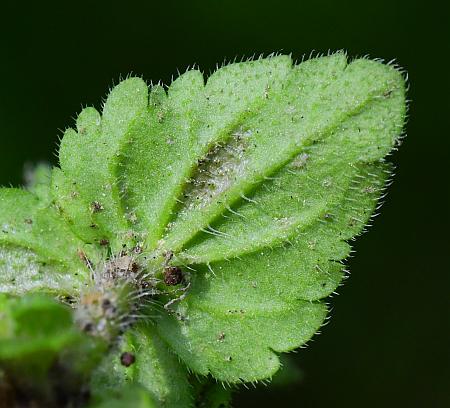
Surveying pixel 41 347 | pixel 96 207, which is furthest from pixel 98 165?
pixel 41 347

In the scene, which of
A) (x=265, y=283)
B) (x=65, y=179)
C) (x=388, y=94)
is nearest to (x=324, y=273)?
(x=265, y=283)

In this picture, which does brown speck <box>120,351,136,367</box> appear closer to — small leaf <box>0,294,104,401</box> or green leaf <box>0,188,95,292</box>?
green leaf <box>0,188,95,292</box>

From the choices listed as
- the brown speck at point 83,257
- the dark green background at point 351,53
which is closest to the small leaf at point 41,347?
the brown speck at point 83,257

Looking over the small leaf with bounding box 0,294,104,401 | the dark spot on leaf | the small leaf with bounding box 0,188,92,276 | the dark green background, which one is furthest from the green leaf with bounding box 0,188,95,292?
the dark green background

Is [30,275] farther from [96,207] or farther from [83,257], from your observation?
[96,207]

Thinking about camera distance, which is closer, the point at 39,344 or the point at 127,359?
the point at 39,344

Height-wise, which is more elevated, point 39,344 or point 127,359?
point 127,359
